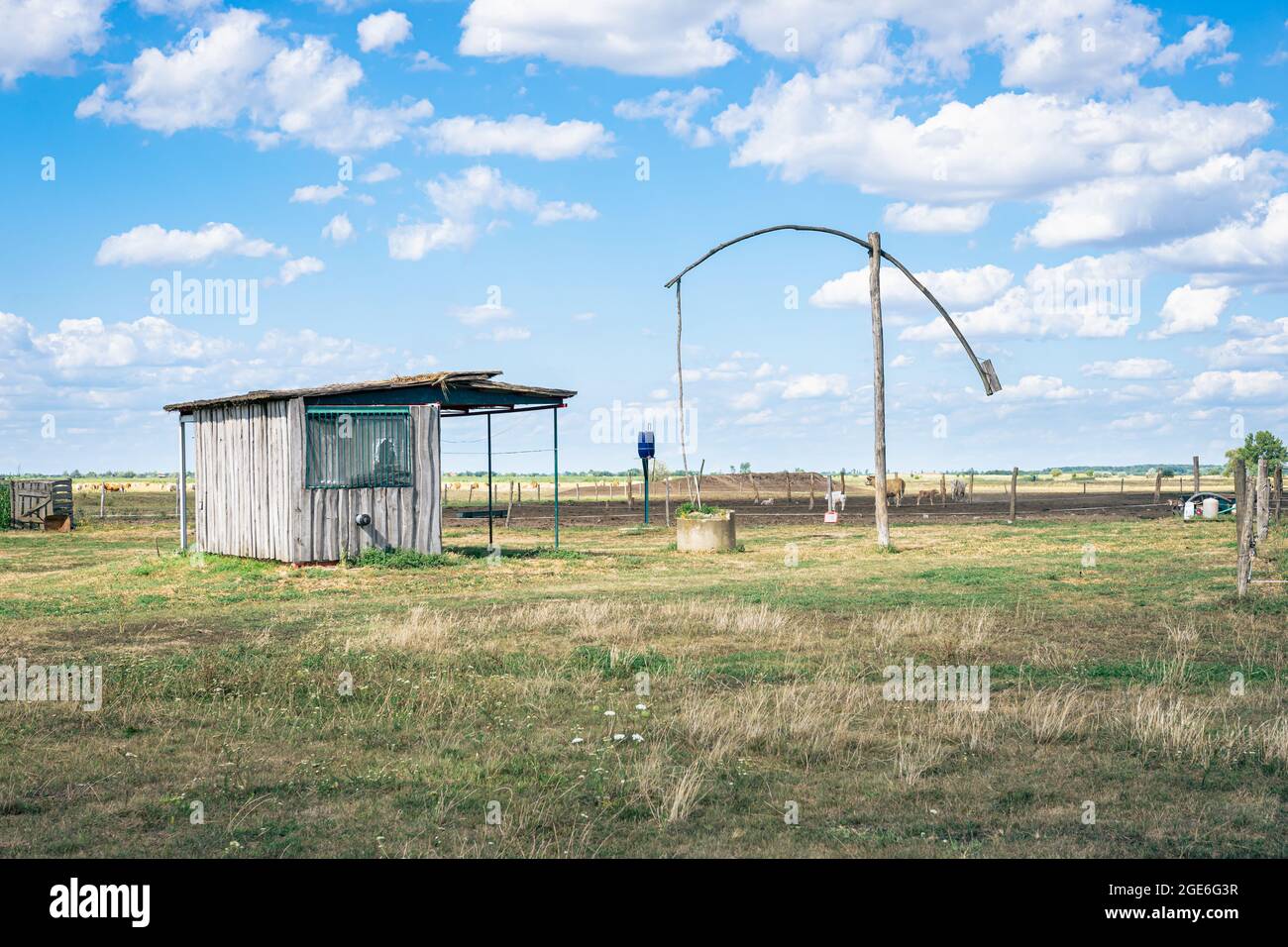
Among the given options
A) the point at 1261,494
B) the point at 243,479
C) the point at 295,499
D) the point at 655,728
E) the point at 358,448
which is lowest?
the point at 655,728

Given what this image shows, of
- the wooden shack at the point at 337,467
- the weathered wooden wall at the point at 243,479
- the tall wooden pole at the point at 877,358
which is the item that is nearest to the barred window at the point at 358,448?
the wooden shack at the point at 337,467

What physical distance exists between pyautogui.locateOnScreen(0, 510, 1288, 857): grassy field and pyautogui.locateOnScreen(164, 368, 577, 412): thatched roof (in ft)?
18.0

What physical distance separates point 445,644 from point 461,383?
39.5 ft

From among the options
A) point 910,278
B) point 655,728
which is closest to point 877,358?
point 910,278

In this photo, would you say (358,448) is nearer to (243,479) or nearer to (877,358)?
(243,479)

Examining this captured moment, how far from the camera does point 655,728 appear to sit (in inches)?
326

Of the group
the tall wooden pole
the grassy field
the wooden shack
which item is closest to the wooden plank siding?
the wooden shack

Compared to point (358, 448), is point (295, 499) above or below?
below

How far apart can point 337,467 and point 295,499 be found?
101 cm

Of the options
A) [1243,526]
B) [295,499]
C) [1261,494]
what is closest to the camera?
[1243,526]

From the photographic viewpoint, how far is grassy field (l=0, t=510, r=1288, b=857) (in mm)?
6105

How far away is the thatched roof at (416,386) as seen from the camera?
70.6ft

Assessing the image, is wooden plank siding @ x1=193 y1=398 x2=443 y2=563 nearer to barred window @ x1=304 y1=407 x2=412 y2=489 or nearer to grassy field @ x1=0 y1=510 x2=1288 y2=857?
barred window @ x1=304 y1=407 x2=412 y2=489

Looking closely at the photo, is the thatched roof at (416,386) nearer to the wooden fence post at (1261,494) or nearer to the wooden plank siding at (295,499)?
the wooden plank siding at (295,499)
